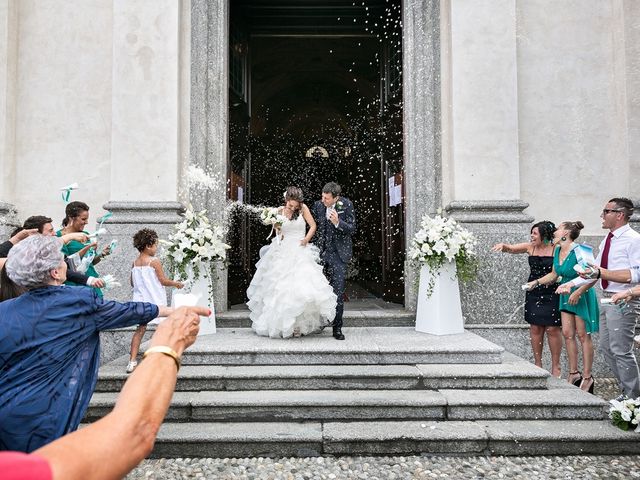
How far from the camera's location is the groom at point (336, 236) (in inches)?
229

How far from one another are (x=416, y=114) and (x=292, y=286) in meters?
3.47

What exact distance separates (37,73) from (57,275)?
20.7 ft

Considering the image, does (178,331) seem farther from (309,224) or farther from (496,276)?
(496,276)

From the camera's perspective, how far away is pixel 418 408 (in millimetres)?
4250

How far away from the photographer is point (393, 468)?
11.9 feet

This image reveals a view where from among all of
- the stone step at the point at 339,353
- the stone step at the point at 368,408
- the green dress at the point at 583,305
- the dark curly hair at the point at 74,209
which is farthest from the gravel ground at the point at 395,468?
the dark curly hair at the point at 74,209

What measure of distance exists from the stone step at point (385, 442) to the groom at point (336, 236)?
195 cm

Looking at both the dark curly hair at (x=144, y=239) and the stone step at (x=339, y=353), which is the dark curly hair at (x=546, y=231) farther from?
the dark curly hair at (x=144, y=239)

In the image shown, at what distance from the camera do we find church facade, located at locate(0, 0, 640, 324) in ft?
22.2

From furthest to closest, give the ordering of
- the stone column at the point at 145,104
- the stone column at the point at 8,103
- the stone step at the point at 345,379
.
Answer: the stone column at the point at 8,103 < the stone column at the point at 145,104 < the stone step at the point at 345,379

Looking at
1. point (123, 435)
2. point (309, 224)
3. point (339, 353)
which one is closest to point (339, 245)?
point (309, 224)

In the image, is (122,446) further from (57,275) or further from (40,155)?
(40,155)

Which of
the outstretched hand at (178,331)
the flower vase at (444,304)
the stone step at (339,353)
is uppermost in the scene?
the outstretched hand at (178,331)

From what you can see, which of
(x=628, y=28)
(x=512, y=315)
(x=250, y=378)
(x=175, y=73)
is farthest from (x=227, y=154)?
(x=628, y=28)
